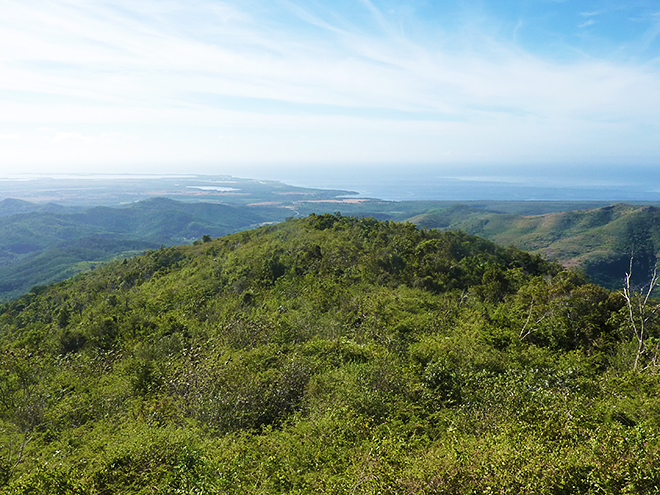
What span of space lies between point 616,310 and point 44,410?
28.9 metres

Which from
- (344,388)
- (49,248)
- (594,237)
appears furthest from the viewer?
(49,248)

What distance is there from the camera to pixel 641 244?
3969 inches

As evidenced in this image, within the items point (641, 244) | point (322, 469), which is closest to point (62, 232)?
point (322, 469)

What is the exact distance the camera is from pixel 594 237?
108688mm

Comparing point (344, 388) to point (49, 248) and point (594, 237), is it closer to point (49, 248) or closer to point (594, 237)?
point (594, 237)

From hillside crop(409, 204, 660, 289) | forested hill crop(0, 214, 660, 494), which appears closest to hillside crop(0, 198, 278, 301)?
forested hill crop(0, 214, 660, 494)

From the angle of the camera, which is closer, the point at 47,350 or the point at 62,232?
the point at 47,350

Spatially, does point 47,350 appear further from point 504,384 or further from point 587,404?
point 587,404

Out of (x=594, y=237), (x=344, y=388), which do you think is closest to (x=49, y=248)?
(x=344, y=388)

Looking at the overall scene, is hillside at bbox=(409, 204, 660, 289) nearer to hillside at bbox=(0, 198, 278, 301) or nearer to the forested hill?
the forested hill

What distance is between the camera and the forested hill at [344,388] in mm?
7699

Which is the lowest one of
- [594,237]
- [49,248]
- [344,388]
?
[49,248]

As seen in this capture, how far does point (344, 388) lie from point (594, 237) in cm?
12508

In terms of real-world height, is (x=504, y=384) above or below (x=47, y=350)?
above
